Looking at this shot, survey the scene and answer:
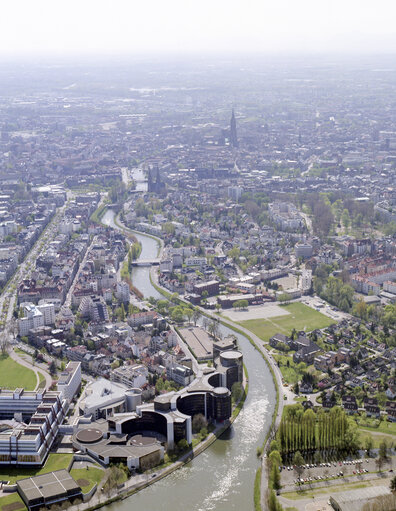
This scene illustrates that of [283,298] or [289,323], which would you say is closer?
[289,323]

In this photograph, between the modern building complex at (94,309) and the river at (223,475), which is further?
the modern building complex at (94,309)

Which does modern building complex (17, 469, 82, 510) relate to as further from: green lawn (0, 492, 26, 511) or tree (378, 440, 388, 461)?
tree (378, 440, 388, 461)

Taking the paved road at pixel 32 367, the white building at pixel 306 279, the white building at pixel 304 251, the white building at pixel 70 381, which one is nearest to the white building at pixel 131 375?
the white building at pixel 70 381

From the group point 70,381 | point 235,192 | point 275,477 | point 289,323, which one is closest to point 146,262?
point 289,323

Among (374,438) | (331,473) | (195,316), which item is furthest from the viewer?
(195,316)

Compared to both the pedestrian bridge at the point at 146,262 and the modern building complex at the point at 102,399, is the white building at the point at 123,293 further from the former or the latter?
the modern building complex at the point at 102,399

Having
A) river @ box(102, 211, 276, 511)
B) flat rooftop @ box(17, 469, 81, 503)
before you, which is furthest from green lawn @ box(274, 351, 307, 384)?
flat rooftop @ box(17, 469, 81, 503)

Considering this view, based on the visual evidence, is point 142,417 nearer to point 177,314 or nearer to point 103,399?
point 103,399
